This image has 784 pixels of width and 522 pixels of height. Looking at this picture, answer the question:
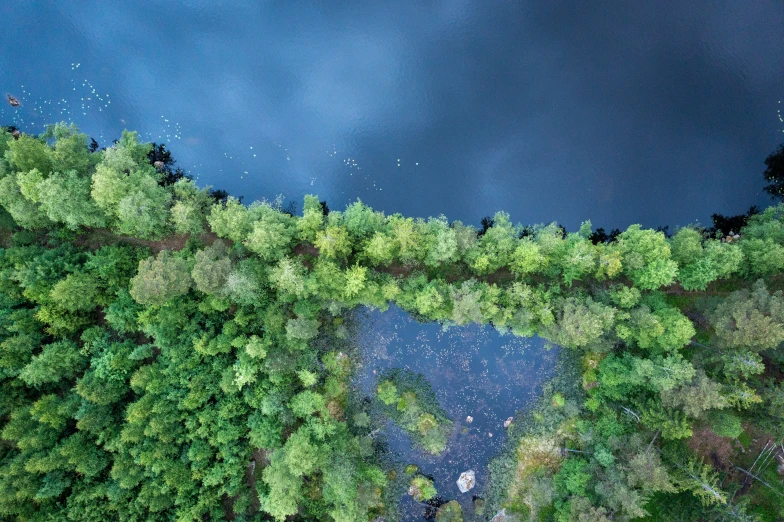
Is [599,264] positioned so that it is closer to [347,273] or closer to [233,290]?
[347,273]

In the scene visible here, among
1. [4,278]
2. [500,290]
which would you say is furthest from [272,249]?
[4,278]

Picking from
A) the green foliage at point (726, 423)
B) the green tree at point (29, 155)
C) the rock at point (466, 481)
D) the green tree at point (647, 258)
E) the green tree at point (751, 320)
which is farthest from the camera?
the rock at point (466, 481)

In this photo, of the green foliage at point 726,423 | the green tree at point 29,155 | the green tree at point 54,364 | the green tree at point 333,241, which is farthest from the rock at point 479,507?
the green tree at point 29,155

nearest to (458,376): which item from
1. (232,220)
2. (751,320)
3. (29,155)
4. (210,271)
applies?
(751,320)

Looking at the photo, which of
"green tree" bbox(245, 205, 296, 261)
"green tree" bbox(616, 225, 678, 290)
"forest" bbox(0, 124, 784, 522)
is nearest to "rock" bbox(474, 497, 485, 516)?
"forest" bbox(0, 124, 784, 522)

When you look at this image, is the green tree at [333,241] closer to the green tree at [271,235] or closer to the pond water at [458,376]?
the green tree at [271,235]

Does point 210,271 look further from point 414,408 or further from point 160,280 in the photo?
point 414,408

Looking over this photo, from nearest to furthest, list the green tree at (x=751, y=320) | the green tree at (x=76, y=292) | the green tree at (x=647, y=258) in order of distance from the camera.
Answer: the green tree at (x=751, y=320), the green tree at (x=647, y=258), the green tree at (x=76, y=292)
